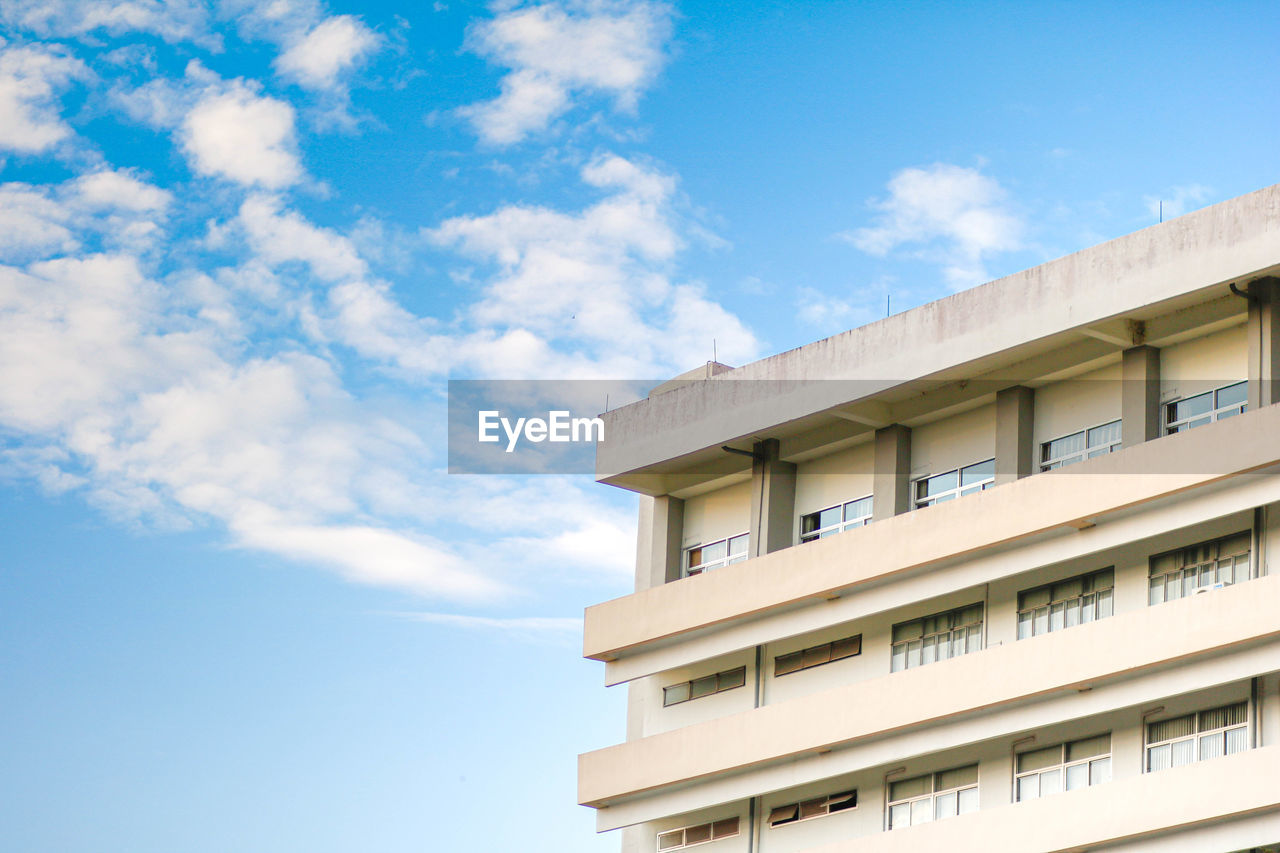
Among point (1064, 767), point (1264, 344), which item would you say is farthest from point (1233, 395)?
point (1064, 767)

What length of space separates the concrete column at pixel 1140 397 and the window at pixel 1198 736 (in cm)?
414

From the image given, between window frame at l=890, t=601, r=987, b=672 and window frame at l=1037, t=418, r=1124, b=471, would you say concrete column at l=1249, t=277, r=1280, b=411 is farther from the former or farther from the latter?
window frame at l=890, t=601, r=987, b=672

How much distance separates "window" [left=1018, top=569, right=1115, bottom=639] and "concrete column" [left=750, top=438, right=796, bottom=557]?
205 inches

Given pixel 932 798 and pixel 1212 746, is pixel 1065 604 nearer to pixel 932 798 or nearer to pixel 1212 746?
pixel 1212 746

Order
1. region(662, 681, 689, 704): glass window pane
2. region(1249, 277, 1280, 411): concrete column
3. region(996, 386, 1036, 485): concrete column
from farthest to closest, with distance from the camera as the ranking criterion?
region(662, 681, 689, 704): glass window pane, region(996, 386, 1036, 485): concrete column, region(1249, 277, 1280, 411): concrete column

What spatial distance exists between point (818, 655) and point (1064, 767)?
554cm

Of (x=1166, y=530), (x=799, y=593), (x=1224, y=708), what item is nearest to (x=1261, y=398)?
(x=1166, y=530)

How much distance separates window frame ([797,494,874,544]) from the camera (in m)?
36.4

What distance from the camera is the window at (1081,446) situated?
32.9 meters

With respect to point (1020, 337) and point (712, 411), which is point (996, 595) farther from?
point (712, 411)

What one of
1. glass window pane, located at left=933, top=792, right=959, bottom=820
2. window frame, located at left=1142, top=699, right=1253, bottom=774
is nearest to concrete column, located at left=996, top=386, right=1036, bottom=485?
window frame, located at left=1142, top=699, right=1253, bottom=774

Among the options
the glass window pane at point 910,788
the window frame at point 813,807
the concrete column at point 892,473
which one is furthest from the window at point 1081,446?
the window frame at point 813,807

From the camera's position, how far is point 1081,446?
109 feet

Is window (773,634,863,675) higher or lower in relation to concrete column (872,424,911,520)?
lower
